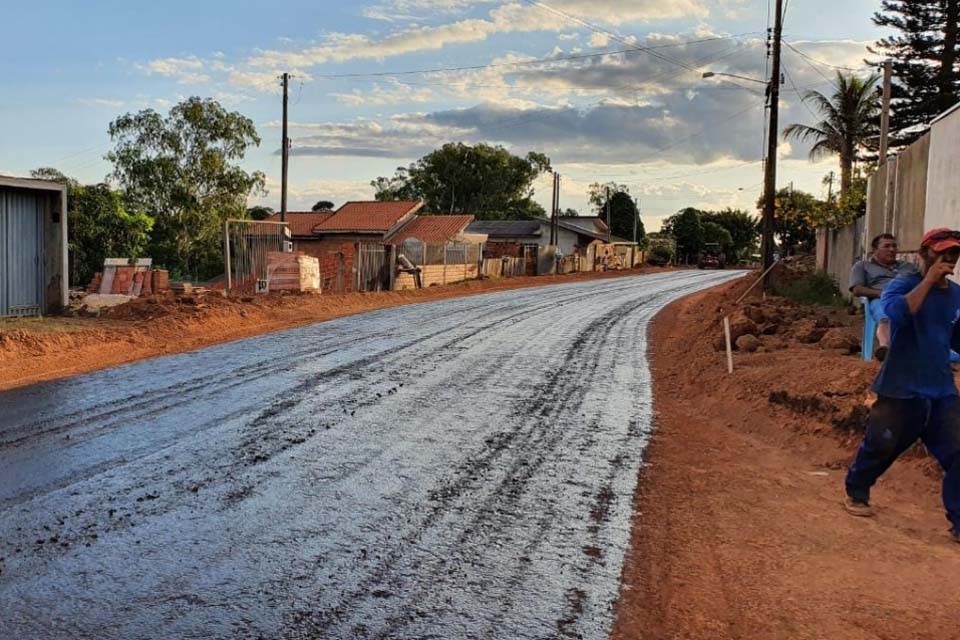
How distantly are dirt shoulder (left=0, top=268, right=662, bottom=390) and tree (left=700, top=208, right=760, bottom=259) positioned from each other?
7651 cm

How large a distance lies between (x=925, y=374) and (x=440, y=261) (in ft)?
95.7

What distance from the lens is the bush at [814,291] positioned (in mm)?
20617

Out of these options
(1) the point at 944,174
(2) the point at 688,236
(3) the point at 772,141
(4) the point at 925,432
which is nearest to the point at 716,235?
(2) the point at 688,236

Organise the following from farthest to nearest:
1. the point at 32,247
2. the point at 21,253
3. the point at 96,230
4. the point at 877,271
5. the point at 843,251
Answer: the point at 96,230, the point at 843,251, the point at 32,247, the point at 21,253, the point at 877,271

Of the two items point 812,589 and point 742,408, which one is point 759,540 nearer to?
point 812,589

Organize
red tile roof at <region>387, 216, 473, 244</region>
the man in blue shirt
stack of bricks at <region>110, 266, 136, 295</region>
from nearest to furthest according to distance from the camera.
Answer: the man in blue shirt < stack of bricks at <region>110, 266, 136, 295</region> < red tile roof at <region>387, 216, 473, 244</region>

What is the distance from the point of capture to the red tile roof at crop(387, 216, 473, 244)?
4678 centimetres

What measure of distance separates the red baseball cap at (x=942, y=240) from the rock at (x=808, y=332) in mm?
7644

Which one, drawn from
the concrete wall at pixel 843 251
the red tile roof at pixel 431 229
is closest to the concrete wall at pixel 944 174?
the concrete wall at pixel 843 251

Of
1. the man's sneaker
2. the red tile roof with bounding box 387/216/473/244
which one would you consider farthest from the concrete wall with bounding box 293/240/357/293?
the red tile roof with bounding box 387/216/473/244

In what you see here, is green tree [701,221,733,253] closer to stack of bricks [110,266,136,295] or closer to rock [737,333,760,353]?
stack of bricks [110,266,136,295]

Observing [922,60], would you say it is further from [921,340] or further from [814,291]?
[921,340]

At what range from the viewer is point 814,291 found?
22531 millimetres

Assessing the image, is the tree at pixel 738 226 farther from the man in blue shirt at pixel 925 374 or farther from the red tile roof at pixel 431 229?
the man in blue shirt at pixel 925 374
